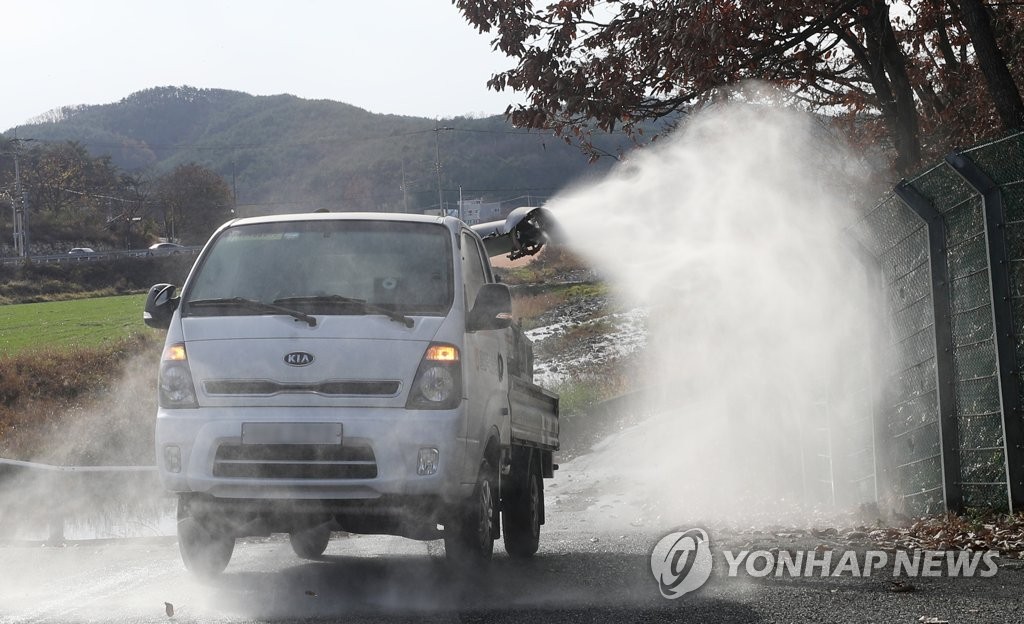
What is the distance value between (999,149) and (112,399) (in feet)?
78.1

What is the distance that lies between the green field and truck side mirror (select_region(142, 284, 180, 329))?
89.9 ft

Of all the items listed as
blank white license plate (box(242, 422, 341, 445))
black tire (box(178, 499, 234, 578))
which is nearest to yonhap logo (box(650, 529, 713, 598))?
blank white license plate (box(242, 422, 341, 445))

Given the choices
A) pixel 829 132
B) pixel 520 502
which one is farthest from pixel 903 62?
pixel 520 502

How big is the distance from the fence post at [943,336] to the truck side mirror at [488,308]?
341 cm

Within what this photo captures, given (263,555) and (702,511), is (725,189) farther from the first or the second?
(263,555)

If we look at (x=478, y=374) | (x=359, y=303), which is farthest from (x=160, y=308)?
(x=478, y=374)

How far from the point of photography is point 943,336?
9.08 m

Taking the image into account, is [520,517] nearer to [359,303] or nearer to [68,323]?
[359,303]

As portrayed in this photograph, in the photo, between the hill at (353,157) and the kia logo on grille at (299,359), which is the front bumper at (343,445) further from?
the hill at (353,157)

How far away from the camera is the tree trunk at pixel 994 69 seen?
9984 mm

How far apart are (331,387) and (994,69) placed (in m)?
6.20

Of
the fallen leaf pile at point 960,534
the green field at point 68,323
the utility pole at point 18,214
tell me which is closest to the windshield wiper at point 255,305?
the fallen leaf pile at point 960,534

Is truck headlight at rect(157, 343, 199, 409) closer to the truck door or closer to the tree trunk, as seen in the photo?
the truck door

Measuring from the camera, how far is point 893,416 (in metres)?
10.5
